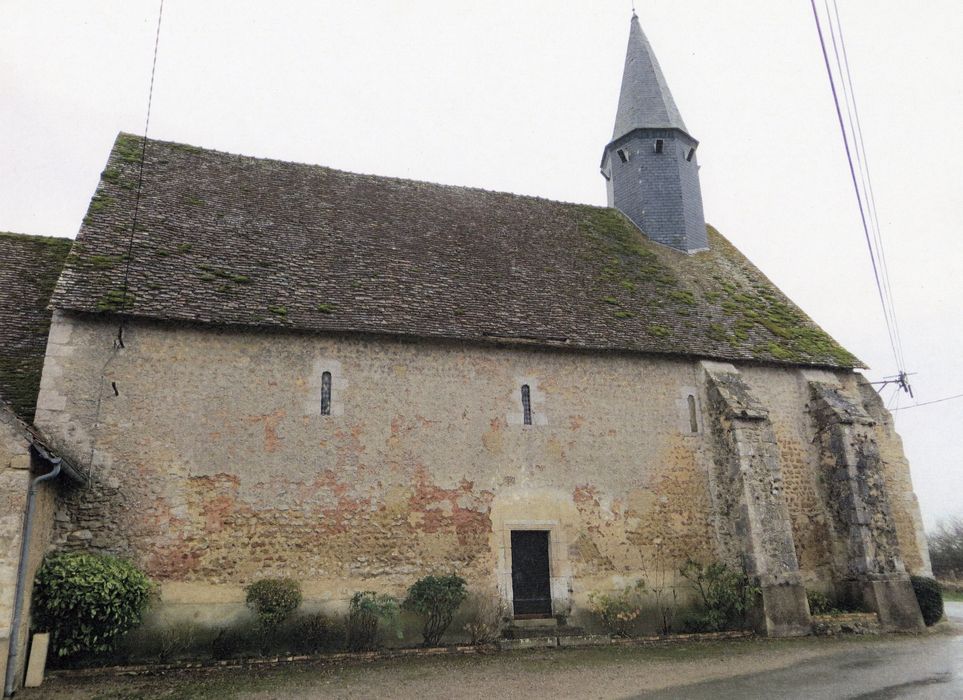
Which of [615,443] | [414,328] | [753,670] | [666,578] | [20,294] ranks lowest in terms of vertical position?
[753,670]

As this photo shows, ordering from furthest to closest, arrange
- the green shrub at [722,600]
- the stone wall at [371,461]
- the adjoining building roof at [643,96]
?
the adjoining building roof at [643,96] → the green shrub at [722,600] → the stone wall at [371,461]

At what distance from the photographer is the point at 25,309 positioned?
11.6 metres

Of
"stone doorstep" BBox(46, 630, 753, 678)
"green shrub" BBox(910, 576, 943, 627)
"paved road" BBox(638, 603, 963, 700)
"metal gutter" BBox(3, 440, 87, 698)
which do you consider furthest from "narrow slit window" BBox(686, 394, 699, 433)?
"metal gutter" BBox(3, 440, 87, 698)

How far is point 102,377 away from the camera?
34.2 ft

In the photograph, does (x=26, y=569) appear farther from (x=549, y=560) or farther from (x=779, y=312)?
(x=779, y=312)

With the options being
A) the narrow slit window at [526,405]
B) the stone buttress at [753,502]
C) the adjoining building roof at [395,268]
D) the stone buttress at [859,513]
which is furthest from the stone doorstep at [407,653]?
the adjoining building roof at [395,268]

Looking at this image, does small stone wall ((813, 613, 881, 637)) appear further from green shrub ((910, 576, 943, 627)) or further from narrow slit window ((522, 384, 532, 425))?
narrow slit window ((522, 384, 532, 425))

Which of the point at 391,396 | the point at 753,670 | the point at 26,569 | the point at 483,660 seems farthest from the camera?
the point at 391,396

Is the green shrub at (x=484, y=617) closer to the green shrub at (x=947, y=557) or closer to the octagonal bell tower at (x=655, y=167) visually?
the octagonal bell tower at (x=655, y=167)

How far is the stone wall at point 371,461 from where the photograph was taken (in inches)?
401

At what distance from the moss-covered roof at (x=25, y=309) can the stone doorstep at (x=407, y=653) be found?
12.5 feet

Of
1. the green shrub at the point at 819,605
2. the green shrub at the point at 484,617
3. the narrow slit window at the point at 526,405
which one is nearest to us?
the green shrub at the point at 484,617

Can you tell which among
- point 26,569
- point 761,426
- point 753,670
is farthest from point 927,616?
point 26,569

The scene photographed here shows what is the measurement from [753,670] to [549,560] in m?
3.72
